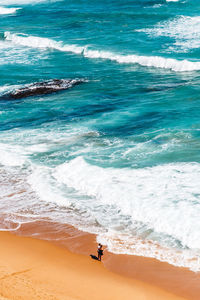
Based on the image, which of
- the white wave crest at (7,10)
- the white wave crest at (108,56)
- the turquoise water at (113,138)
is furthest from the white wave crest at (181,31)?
the white wave crest at (7,10)

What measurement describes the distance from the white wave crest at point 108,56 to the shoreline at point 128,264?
23.0 meters

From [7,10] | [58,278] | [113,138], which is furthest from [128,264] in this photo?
[7,10]

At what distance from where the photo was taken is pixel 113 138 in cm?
2392

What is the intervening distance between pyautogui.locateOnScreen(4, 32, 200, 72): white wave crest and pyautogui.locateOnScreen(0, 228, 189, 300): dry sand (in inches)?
960

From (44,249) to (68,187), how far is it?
464cm

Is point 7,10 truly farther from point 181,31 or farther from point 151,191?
point 151,191

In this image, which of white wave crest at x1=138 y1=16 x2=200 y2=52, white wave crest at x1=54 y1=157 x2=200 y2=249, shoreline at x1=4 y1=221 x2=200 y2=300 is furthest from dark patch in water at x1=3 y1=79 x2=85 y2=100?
shoreline at x1=4 y1=221 x2=200 y2=300

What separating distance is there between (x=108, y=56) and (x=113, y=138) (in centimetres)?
1932

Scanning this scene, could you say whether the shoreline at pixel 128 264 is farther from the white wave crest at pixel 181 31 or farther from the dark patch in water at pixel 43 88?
the white wave crest at pixel 181 31

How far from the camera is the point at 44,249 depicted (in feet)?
50.3

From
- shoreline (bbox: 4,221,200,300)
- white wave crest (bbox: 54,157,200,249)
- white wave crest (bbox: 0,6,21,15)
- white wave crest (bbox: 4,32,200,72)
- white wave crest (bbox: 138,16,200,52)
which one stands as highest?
white wave crest (bbox: 0,6,21,15)

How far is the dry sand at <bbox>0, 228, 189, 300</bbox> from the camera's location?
12657 millimetres

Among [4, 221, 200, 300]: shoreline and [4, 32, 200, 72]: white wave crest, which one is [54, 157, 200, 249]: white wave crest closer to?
[4, 221, 200, 300]: shoreline

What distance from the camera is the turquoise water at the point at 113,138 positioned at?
1678 centimetres
